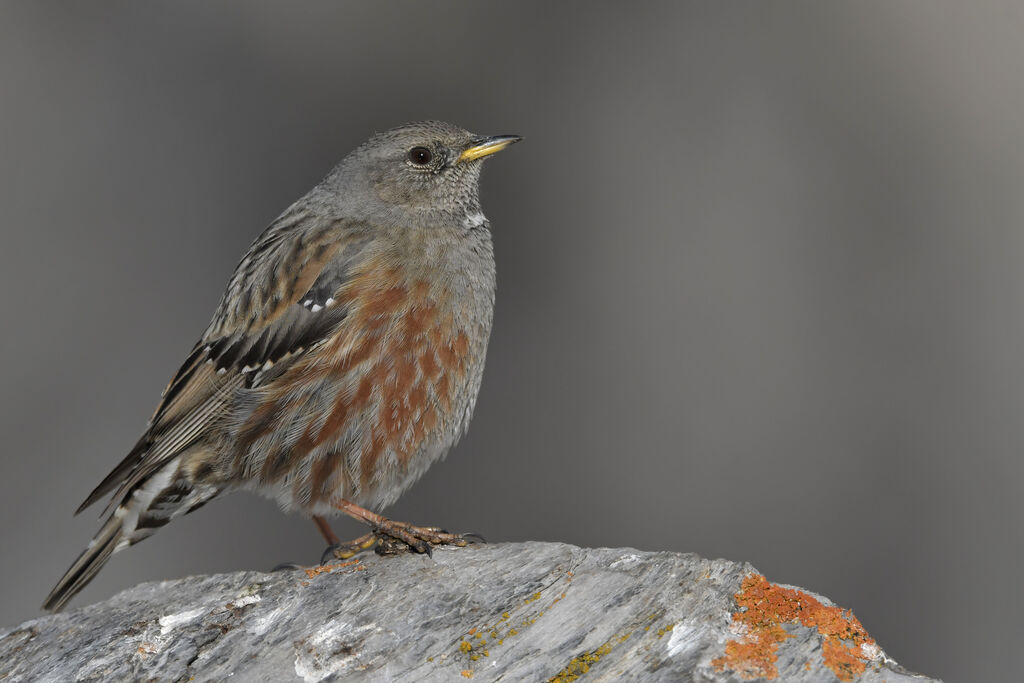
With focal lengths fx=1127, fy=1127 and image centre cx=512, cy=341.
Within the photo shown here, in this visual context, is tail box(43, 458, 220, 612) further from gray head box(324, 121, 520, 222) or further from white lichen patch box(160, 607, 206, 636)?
gray head box(324, 121, 520, 222)

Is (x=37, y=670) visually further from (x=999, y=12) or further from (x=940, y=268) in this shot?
(x=999, y=12)

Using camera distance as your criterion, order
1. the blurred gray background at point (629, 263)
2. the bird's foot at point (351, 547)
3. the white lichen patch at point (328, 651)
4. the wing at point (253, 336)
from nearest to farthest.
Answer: the white lichen patch at point (328, 651), the bird's foot at point (351, 547), the wing at point (253, 336), the blurred gray background at point (629, 263)

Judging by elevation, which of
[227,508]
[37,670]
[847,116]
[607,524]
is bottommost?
[607,524]

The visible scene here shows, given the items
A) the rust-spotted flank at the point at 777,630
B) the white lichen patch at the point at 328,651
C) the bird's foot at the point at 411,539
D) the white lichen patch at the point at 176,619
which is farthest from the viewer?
the bird's foot at the point at 411,539

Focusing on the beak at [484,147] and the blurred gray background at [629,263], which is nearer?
the beak at [484,147]

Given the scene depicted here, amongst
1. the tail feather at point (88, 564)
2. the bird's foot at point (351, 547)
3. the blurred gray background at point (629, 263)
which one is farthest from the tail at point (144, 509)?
the blurred gray background at point (629, 263)

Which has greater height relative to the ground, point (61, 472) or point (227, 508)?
point (61, 472)

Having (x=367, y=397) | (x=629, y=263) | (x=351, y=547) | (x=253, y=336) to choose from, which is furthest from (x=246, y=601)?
(x=629, y=263)

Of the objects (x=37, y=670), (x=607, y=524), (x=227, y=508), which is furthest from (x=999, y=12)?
(x=37, y=670)

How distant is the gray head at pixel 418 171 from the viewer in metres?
5.18

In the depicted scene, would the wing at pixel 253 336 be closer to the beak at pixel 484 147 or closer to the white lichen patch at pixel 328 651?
the beak at pixel 484 147

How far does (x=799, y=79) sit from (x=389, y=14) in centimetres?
290

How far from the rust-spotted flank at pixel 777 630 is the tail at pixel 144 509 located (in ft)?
8.10

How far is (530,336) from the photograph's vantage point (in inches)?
294
